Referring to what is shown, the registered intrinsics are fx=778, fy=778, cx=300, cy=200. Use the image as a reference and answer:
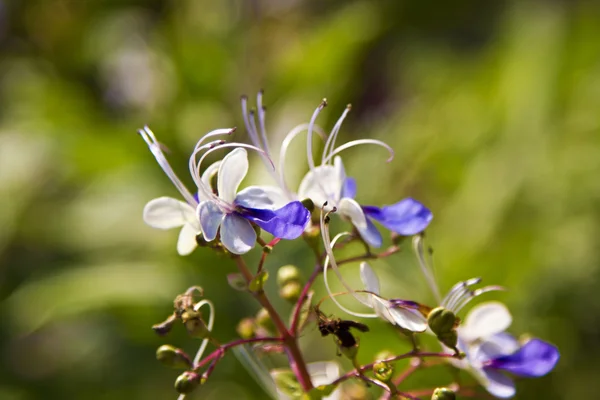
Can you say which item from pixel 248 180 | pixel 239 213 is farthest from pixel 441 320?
pixel 248 180

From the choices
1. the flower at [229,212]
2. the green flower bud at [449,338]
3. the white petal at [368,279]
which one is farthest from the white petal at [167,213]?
the green flower bud at [449,338]

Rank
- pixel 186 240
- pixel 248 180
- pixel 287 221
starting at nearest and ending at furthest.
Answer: pixel 287 221
pixel 186 240
pixel 248 180

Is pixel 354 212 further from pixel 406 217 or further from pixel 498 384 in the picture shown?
pixel 498 384

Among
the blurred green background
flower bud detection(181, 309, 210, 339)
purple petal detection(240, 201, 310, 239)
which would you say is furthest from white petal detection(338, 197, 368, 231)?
the blurred green background

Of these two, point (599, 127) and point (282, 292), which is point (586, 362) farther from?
point (282, 292)

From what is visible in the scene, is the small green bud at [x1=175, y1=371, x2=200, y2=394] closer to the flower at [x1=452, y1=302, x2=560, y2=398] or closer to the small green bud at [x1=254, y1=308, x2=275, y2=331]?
the small green bud at [x1=254, y1=308, x2=275, y2=331]

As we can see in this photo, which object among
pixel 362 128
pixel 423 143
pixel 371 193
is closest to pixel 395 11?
pixel 362 128

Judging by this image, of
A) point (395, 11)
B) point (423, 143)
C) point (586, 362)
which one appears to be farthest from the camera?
point (395, 11)
